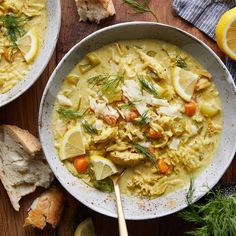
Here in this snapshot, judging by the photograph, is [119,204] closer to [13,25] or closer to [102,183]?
[102,183]

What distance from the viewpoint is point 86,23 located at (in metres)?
4.75

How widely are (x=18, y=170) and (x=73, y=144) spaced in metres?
0.64

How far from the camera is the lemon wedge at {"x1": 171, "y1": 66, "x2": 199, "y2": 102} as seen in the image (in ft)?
14.4

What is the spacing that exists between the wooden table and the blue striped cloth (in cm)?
6

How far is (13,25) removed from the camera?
462 cm

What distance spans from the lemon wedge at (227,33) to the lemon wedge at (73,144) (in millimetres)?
1280

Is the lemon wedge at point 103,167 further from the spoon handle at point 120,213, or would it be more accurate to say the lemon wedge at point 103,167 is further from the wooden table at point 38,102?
the wooden table at point 38,102

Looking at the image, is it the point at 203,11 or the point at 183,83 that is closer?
the point at 183,83

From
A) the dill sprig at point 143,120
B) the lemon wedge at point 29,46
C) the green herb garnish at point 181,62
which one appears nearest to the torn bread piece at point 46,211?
the dill sprig at point 143,120

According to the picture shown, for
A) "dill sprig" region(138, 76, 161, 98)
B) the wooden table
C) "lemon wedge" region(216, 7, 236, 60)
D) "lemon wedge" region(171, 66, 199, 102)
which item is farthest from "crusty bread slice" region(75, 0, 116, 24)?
"lemon wedge" region(216, 7, 236, 60)

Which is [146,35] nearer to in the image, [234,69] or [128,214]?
[234,69]

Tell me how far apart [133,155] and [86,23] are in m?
1.19

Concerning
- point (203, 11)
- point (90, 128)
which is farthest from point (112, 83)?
point (203, 11)

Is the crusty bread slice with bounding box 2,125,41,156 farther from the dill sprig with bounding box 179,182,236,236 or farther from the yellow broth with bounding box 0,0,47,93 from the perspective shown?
the dill sprig with bounding box 179,182,236,236
